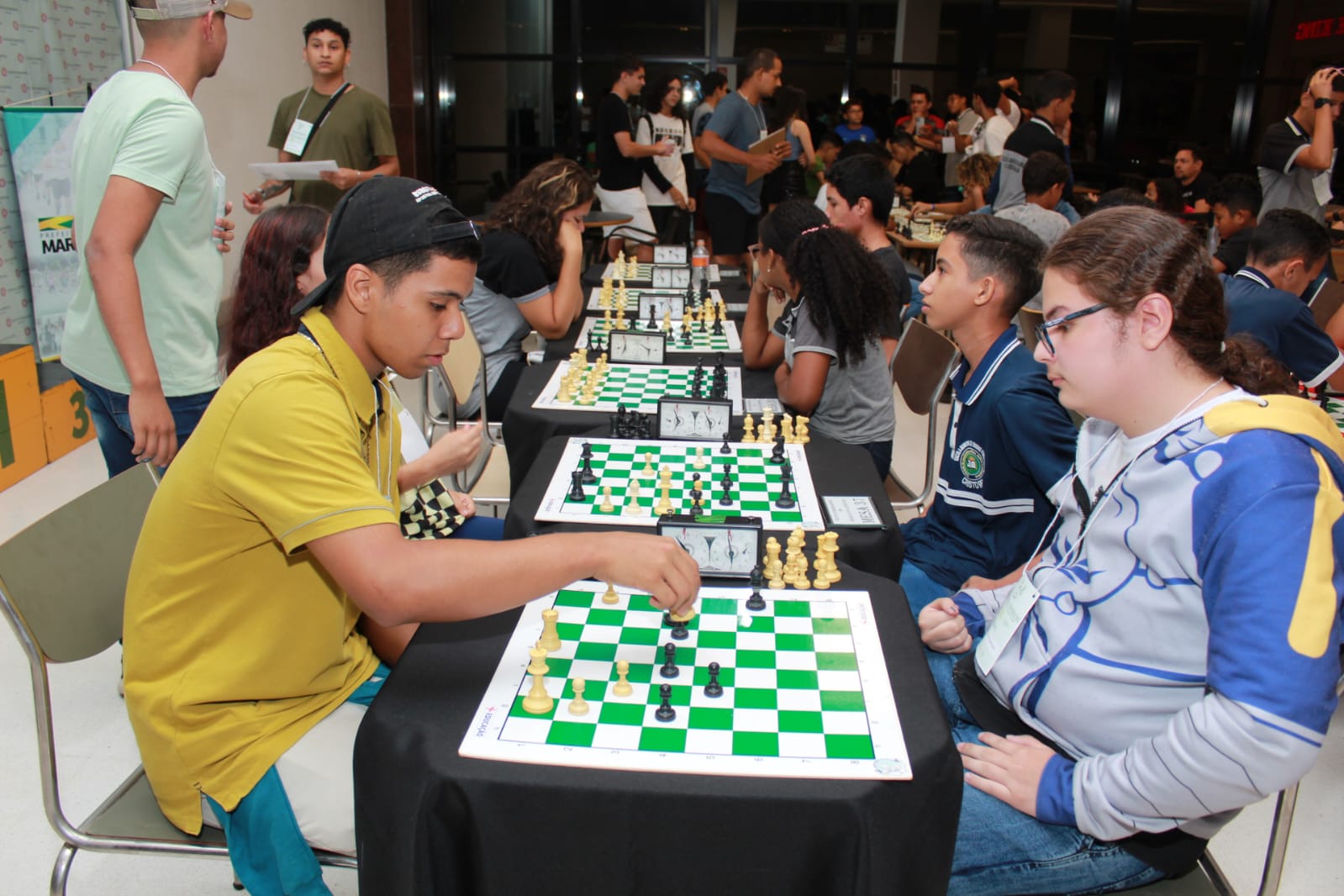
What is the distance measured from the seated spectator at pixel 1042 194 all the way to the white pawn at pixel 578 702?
12.5 ft

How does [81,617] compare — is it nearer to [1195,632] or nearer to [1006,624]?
[1006,624]

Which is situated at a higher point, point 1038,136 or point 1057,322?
point 1038,136

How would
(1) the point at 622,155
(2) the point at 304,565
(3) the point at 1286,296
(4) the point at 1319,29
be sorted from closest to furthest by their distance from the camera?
(2) the point at 304,565
(3) the point at 1286,296
(1) the point at 622,155
(4) the point at 1319,29

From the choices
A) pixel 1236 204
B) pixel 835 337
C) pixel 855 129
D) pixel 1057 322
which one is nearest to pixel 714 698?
pixel 1057 322

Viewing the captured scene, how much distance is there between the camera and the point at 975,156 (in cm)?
677

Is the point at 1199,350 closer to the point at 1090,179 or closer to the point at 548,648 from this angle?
the point at 548,648

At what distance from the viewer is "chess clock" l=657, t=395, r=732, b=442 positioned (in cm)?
237

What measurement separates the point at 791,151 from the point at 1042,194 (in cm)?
231

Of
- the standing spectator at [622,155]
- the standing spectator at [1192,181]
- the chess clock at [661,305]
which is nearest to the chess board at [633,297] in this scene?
the chess clock at [661,305]

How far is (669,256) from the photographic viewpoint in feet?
15.3

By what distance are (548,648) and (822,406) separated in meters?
1.62

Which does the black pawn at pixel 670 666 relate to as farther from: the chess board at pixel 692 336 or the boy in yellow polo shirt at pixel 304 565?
the chess board at pixel 692 336

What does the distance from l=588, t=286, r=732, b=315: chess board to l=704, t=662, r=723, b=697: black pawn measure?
8.70 feet

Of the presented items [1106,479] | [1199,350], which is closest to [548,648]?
[1106,479]
